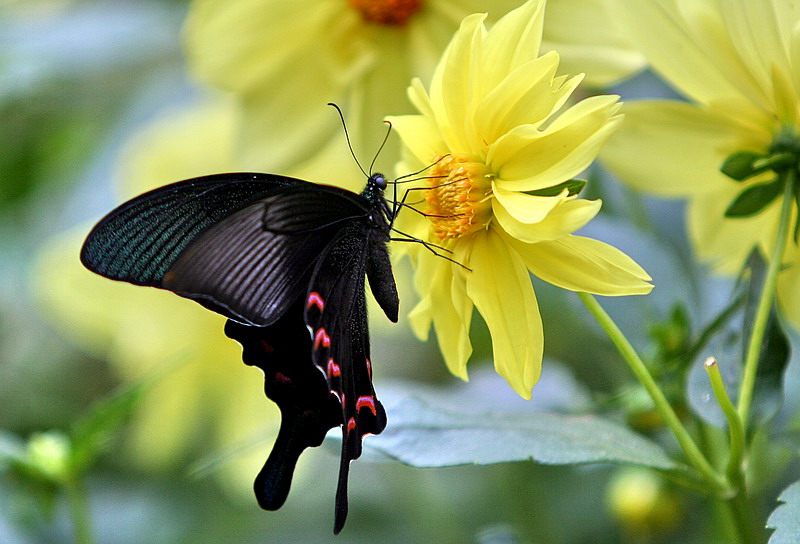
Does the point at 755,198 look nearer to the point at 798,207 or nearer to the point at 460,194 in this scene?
the point at 798,207

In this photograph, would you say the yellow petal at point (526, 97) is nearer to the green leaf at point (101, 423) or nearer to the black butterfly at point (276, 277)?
the black butterfly at point (276, 277)

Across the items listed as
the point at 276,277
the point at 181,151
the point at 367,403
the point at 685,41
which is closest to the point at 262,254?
the point at 276,277

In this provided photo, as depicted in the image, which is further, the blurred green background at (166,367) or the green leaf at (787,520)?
the blurred green background at (166,367)

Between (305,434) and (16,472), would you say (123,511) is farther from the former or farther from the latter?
(305,434)

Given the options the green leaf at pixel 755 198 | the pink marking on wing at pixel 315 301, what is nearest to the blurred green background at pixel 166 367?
the green leaf at pixel 755 198

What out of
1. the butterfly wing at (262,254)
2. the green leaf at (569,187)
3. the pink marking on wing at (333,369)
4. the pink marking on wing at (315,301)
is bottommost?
the pink marking on wing at (333,369)

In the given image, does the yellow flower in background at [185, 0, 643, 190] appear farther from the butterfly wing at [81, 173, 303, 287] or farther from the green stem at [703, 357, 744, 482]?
the green stem at [703, 357, 744, 482]
